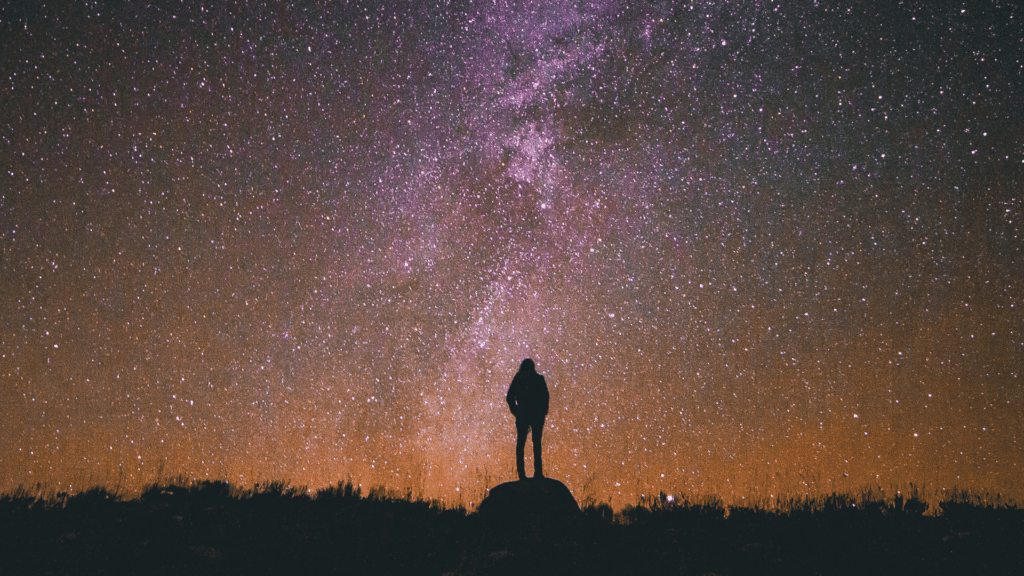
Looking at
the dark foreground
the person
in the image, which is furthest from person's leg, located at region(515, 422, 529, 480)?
the dark foreground

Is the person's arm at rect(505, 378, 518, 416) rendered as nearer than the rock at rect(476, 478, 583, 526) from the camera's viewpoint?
No

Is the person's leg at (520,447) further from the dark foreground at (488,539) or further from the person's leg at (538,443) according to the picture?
the dark foreground at (488,539)

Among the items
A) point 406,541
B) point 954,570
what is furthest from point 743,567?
point 406,541

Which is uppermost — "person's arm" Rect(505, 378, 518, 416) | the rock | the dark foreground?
"person's arm" Rect(505, 378, 518, 416)

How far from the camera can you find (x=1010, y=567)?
3.73 metres

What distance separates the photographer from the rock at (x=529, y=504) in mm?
4938

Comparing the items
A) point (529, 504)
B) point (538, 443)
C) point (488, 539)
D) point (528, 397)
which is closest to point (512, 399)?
point (528, 397)

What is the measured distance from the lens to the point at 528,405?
18.5ft

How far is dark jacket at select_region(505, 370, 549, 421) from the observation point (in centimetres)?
564

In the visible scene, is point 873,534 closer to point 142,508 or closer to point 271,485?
point 271,485

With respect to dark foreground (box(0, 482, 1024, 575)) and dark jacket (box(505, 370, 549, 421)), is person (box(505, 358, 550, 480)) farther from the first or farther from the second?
dark foreground (box(0, 482, 1024, 575))

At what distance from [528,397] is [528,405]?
8 centimetres

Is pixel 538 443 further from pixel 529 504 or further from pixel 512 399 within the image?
pixel 529 504

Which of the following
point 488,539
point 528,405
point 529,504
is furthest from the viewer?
point 528,405
